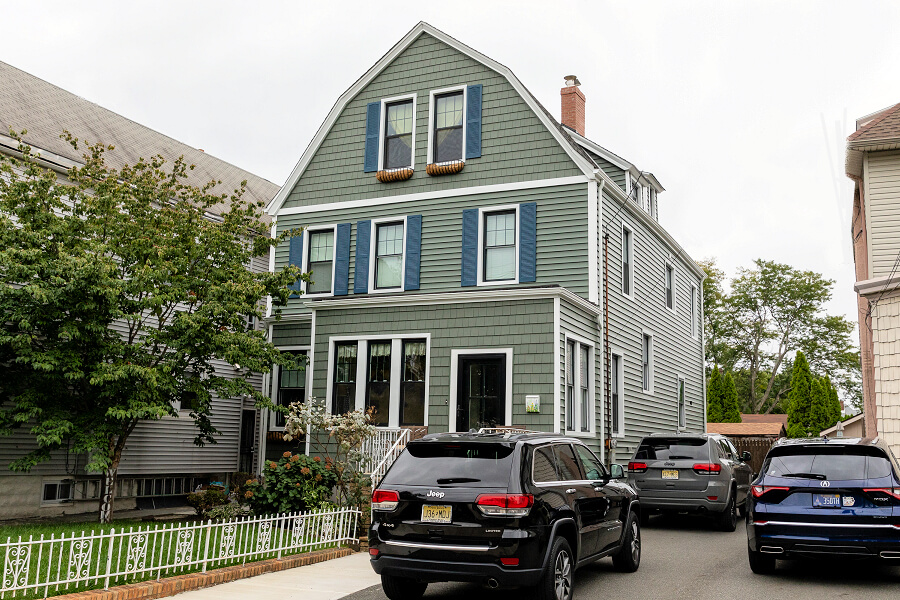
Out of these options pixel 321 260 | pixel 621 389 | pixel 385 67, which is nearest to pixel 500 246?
pixel 621 389

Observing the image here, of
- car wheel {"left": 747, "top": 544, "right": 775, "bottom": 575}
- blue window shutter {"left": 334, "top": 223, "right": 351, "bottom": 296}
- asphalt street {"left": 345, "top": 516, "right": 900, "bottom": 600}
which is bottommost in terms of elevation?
asphalt street {"left": 345, "top": 516, "right": 900, "bottom": 600}

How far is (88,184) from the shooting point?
14984 mm

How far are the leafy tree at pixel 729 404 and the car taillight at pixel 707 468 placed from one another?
3392 cm

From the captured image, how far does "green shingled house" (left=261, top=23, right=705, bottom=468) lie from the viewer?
15672mm

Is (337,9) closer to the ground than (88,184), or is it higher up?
higher up

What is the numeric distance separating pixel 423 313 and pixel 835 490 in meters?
9.29

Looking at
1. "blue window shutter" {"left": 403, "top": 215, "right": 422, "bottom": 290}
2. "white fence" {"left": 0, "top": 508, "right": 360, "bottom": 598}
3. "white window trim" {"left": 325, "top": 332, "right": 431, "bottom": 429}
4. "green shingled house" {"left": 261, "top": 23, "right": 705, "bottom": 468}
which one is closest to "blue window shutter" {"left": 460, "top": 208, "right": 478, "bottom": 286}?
"green shingled house" {"left": 261, "top": 23, "right": 705, "bottom": 468}

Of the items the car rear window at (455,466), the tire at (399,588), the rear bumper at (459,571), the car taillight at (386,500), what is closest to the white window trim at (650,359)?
the tire at (399,588)

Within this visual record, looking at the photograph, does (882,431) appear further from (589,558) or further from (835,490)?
(589,558)

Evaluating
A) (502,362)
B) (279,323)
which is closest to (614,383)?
(502,362)

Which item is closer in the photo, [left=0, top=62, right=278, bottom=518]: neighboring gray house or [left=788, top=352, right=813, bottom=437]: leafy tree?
[left=0, top=62, right=278, bottom=518]: neighboring gray house

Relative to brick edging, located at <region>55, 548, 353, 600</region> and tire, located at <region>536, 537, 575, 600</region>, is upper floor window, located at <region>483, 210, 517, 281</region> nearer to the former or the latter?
brick edging, located at <region>55, 548, 353, 600</region>

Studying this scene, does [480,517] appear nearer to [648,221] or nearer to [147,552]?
[147,552]

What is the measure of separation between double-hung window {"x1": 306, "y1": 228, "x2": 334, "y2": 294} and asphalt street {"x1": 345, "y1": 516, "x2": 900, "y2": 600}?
1085 cm
